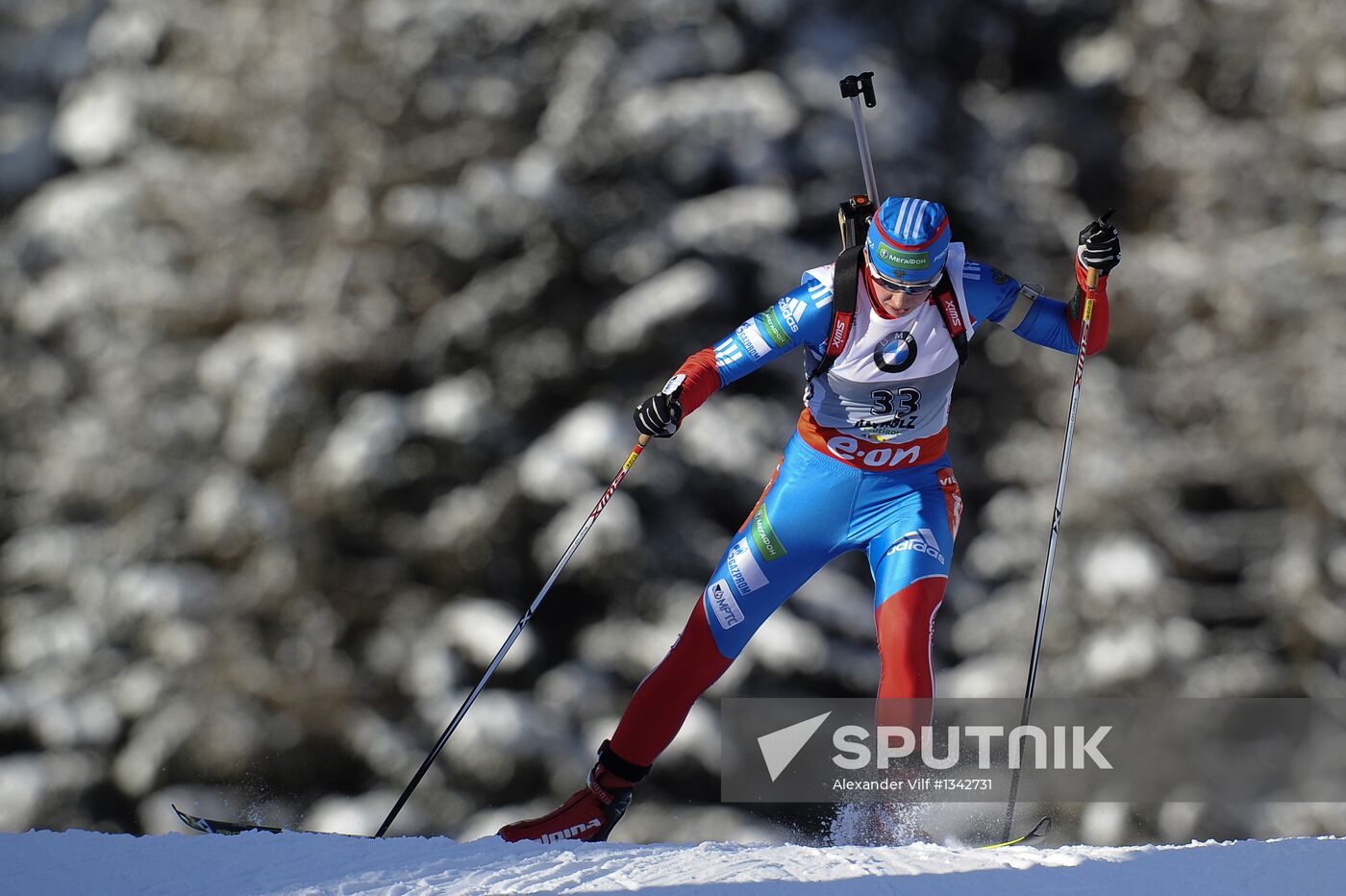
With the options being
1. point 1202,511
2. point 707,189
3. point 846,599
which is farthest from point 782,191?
point 1202,511

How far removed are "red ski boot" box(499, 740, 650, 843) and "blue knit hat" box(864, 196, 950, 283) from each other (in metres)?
2.05

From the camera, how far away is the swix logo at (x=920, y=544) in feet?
13.9

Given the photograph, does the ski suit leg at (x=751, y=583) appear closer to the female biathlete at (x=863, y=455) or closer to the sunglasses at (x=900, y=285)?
the female biathlete at (x=863, y=455)

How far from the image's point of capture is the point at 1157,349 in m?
9.16

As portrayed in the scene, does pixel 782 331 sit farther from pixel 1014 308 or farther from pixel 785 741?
pixel 785 741

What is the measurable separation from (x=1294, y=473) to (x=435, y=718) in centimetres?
662

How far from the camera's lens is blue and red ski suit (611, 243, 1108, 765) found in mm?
4277

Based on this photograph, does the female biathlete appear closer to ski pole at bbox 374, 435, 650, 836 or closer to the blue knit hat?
the blue knit hat

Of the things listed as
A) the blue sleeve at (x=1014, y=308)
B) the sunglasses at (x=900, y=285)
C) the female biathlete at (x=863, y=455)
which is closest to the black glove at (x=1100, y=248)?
the female biathlete at (x=863, y=455)

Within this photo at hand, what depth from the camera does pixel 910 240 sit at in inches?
159

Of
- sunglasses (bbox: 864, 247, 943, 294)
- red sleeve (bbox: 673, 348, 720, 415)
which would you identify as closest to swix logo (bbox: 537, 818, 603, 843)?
red sleeve (bbox: 673, 348, 720, 415)

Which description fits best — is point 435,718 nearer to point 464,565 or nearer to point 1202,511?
point 464,565

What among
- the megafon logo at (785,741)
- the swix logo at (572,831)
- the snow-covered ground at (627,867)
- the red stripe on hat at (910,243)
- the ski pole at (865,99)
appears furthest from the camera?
the megafon logo at (785,741)

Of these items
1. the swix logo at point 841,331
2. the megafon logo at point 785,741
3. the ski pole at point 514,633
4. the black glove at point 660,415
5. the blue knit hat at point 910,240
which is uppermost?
the blue knit hat at point 910,240
